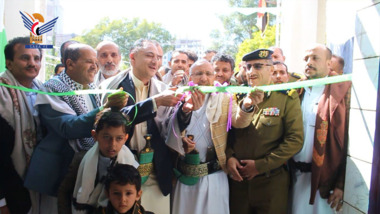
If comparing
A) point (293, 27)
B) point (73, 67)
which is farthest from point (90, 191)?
point (293, 27)

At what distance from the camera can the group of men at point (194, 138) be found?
283 centimetres

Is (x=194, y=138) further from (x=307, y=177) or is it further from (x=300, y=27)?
(x=300, y=27)

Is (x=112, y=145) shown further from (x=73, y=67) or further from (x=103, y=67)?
(x=103, y=67)

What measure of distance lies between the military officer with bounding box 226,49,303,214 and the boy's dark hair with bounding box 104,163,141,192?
953 mm

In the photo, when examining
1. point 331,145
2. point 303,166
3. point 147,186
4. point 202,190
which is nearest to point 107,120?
point 147,186

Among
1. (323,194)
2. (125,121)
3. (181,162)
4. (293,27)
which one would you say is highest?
(293,27)

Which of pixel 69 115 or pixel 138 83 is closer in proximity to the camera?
pixel 69 115

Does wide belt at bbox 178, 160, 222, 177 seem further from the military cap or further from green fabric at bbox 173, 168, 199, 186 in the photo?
the military cap

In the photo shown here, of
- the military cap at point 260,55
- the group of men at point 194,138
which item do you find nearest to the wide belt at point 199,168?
the group of men at point 194,138

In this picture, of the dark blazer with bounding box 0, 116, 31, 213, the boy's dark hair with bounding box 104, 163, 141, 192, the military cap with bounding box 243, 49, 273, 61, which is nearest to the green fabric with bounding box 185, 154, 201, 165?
the boy's dark hair with bounding box 104, 163, 141, 192

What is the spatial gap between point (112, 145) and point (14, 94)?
1.11 meters

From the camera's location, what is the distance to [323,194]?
3.00 meters

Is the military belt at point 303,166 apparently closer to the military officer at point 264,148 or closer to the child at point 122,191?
the military officer at point 264,148

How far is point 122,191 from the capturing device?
2477mm
